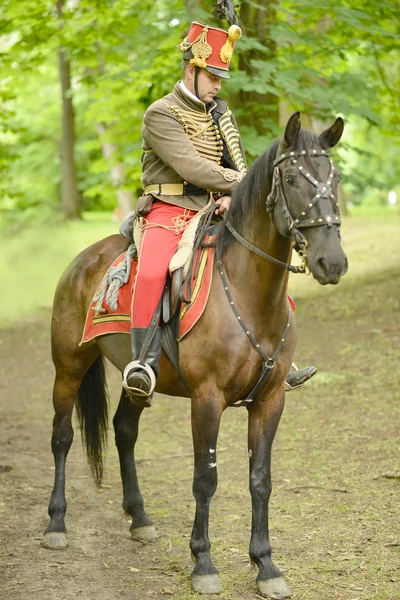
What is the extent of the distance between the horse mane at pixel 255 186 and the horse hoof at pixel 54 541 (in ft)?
7.56

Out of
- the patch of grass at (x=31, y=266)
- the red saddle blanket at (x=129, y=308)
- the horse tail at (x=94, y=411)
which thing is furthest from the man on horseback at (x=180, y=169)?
the patch of grass at (x=31, y=266)

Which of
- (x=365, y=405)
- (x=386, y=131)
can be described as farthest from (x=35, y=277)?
(x=365, y=405)

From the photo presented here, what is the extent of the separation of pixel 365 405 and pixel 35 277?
11081 mm

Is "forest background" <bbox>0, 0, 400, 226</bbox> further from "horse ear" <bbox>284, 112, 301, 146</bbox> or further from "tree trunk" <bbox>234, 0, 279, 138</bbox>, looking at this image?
"horse ear" <bbox>284, 112, 301, 146</bbox>

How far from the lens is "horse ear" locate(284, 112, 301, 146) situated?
4.20m

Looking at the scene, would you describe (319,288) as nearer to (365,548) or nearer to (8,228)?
(8,228)

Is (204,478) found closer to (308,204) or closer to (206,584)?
(206,584)

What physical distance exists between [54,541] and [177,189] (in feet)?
8.24

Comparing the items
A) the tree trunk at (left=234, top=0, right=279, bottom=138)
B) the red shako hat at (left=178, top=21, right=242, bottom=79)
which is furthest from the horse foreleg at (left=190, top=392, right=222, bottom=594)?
the tree trunk at (left=234, top=0, right=279, bottom=138)

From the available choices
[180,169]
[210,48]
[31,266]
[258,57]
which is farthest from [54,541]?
[31,266]

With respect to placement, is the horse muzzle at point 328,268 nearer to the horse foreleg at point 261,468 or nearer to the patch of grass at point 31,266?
the horse foreleg at point 261,468

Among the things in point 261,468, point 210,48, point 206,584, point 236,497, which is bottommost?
point 236,497

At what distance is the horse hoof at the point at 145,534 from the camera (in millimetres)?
5828

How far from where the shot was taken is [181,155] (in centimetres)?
499
